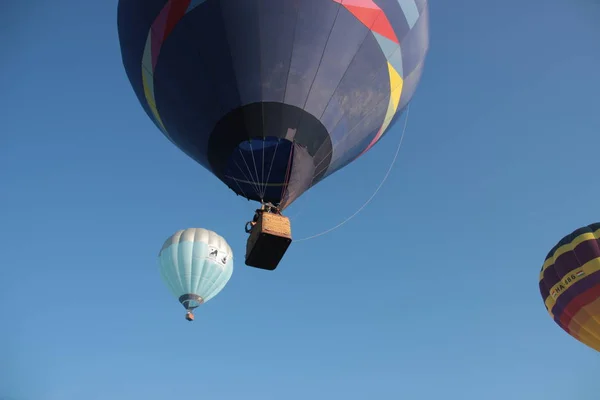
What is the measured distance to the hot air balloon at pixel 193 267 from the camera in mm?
21766

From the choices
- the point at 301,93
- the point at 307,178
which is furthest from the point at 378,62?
the point at 307,178

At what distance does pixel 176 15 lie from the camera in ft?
28.6

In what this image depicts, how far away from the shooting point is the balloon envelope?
2177cm

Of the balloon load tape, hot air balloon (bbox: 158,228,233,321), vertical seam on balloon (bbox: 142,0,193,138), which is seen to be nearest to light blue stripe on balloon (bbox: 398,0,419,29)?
vertical seam on balloon (bbox: 142,0,193,138)

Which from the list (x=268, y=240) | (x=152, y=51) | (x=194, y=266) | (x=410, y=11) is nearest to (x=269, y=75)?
(x=152, y=51)

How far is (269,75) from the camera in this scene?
8516 millimetres

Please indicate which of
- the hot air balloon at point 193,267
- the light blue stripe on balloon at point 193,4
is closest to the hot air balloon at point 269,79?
the light blue stripe on balloon at point 193,4

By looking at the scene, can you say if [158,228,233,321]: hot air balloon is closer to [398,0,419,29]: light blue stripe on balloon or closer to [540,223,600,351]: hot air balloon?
[540,223,600,351]: hot air balloon

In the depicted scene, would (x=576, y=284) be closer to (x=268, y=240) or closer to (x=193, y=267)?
(x=268, y=240)

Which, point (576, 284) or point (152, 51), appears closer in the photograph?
point (152, 51)

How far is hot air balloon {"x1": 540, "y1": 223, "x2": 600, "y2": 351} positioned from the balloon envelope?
38.8 ft

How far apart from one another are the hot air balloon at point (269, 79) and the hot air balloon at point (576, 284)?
376 inches

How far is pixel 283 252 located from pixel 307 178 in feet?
5.10

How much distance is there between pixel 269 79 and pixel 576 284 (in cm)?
1179
